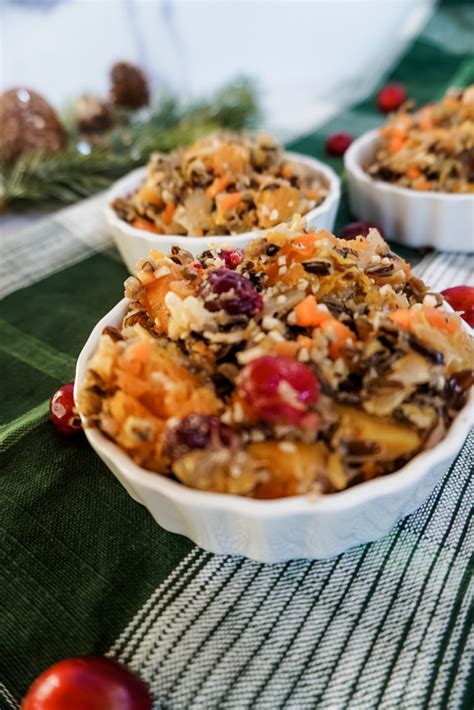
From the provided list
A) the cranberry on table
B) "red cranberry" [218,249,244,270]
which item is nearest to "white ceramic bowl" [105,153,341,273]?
"red cranberry" [218,249,244,270]

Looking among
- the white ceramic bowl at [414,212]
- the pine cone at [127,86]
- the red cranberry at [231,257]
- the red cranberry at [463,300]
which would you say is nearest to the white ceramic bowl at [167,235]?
the white ceramic bowl at [414,212]

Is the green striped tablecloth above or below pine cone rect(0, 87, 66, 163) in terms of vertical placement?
below

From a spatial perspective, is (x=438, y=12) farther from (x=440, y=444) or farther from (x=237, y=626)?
(x=237, y=626)

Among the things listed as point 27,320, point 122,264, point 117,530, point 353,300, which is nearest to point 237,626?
point 117,530

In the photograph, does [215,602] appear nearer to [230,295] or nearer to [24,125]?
[230,295]

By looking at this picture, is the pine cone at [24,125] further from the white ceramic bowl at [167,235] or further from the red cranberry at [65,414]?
the red cranberry at [65,414]

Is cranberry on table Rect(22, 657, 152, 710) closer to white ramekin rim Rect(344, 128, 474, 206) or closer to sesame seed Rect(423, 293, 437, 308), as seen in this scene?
sesame seed Rect(423, 293, 437, 308)
